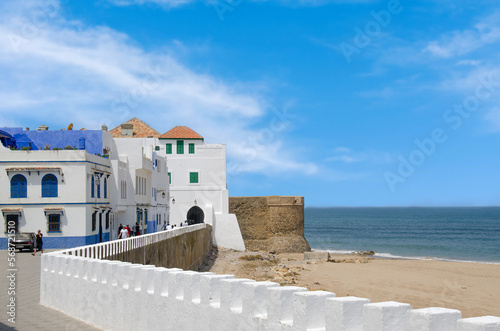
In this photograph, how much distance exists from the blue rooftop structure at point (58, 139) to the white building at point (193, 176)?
15.3 m

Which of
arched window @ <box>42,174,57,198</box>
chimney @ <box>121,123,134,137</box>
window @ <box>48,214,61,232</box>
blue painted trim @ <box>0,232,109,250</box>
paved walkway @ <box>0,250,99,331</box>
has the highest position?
chimney @ <box>121,123,134,137</box>

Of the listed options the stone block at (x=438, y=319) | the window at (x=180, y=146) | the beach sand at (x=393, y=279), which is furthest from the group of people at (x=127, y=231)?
the stone block at (x=438, y=319)

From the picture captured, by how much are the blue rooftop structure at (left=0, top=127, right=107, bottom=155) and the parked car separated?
7691 millimetres

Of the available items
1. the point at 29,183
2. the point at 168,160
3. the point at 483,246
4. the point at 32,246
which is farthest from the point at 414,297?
the point at 483,246

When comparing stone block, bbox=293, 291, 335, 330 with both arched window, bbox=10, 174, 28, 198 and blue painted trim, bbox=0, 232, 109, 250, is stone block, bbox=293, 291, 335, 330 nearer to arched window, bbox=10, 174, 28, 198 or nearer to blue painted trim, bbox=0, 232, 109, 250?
blue painted trim, bbox=0, 232, 109, 250

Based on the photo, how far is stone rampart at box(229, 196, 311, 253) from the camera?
5294 centimetres

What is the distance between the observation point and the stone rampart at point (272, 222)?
52938mm

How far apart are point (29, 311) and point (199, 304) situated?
234 inches

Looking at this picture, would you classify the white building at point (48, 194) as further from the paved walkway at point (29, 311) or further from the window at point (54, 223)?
the paved walkway at point (29, 311)

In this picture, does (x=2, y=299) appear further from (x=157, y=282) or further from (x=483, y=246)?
(x=483, y=246)

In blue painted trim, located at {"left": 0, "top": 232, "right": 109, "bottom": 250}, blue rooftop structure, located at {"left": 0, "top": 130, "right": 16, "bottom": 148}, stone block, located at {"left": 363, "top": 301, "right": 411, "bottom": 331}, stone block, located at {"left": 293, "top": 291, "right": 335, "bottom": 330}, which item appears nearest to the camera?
stone block, located at {"left": 363, "top": 301, "right": 411, "bottom": 331}

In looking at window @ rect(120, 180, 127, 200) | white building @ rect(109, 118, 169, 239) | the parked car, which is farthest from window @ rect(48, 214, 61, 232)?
window @ rect(120, 180, 127, 200)

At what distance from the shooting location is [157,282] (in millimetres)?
8422

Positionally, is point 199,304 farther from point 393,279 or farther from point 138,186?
point 138,186
